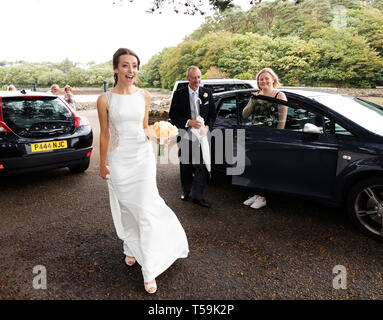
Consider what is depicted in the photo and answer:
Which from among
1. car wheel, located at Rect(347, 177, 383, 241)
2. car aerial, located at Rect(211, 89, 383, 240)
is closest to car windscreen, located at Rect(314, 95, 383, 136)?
car aerial, located at Rect(211, 89, 383, 240)

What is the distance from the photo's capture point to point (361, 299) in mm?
2279

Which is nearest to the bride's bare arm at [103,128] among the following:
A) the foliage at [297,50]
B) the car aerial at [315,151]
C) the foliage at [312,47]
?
the car aerial at [315,151]

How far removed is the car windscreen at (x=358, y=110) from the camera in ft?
10.7

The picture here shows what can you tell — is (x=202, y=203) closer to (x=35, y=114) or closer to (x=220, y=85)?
(x=35, y=114)

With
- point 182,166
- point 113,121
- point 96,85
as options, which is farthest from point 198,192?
point 96,85

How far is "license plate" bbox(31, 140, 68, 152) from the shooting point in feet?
14.7

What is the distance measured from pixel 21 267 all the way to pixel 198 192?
2327mm

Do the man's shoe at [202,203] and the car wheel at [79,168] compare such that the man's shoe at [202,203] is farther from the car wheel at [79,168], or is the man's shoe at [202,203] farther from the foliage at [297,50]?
the foliage at [297,50]

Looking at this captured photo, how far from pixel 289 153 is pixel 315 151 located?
0.31 m

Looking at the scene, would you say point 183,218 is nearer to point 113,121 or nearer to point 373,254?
point 113,121

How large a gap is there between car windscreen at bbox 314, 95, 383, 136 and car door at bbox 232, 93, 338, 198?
247 millimetres

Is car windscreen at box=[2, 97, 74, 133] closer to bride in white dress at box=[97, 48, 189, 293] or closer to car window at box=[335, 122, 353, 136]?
bride in white dress at box=[97, 48, 189, 293]

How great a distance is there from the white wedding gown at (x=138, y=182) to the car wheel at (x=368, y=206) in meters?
2.07
